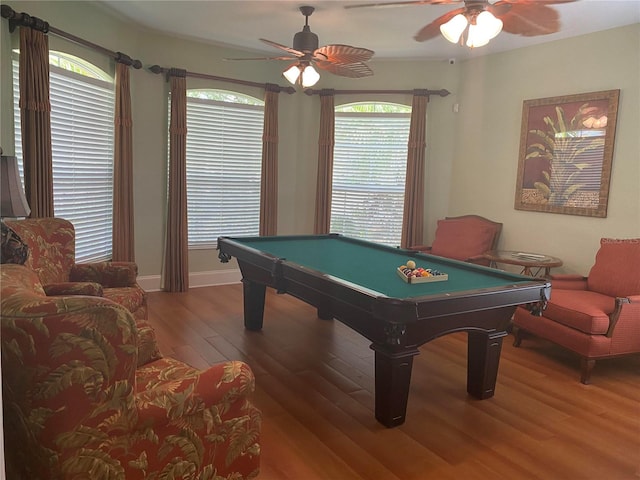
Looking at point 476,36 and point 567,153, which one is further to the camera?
point 567,153

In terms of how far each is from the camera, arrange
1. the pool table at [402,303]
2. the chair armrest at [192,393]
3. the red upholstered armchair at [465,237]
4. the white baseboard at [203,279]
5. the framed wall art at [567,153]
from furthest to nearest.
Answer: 1. the white baseboard at [203,279]
2. the red upholstered armchair at [465,237]
3. the framed wall art at [567,153]
4. the pool table at [402,303]
5. the chair armrest at [192,393]

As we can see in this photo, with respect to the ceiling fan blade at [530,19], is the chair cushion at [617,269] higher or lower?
lower

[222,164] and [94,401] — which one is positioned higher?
[222,164]

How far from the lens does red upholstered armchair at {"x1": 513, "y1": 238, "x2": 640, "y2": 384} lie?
11.6 feet

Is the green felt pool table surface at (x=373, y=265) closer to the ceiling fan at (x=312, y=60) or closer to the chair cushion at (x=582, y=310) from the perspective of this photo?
the chair cushion at (x=582, y=310)

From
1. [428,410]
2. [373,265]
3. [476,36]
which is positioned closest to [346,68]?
[476,36]

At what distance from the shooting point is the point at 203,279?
618 cm

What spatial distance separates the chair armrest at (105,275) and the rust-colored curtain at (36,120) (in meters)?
0.74

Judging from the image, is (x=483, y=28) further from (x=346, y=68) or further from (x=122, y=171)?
(x=122, y=171)

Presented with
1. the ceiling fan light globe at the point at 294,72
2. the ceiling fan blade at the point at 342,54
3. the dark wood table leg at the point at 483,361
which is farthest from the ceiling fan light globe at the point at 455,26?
the dark wood table leg at the point at 483,361

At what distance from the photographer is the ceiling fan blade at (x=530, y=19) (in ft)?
9.65

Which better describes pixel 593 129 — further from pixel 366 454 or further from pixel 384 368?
pixel 366 454

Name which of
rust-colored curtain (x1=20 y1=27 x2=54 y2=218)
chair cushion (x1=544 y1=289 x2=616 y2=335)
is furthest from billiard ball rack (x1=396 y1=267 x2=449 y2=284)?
rust-colored curtain (x1=20 y1=27 x2=54 y2=218)

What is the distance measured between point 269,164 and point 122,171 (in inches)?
72.0
